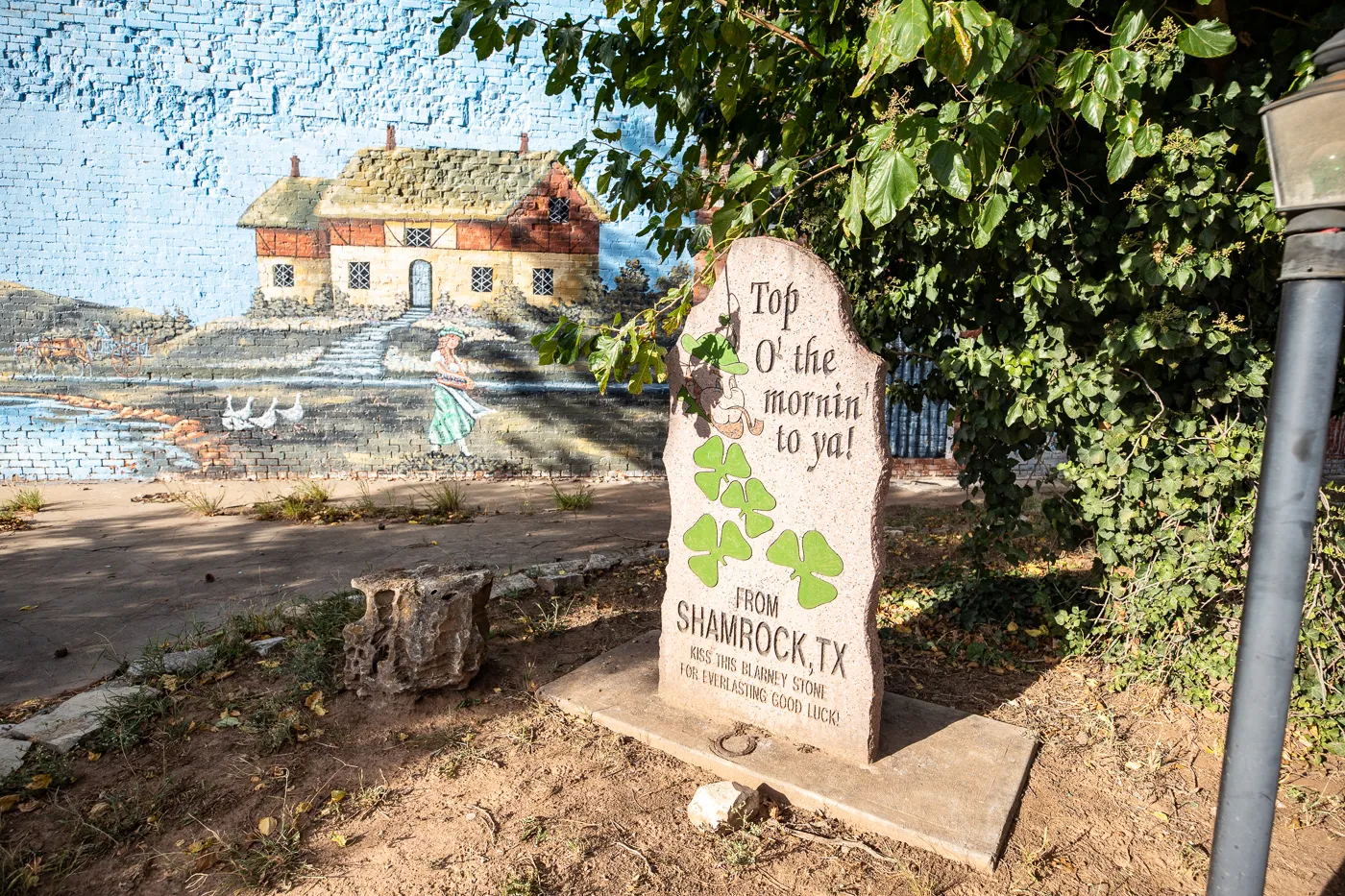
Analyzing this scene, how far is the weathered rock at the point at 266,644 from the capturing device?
3822 millimetres

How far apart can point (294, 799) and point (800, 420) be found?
2.20 meters

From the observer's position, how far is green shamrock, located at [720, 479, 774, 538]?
2.94 meters

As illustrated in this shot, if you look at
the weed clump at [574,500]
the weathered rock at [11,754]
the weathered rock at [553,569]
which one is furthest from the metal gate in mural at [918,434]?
the weathered rock at [11,754]

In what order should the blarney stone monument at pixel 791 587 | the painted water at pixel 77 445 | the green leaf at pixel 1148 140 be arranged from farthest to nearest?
the painted water at pixel 77 445 < the blarney stone monument at pixel 791 587 < the green leaf at pixel 1148 140

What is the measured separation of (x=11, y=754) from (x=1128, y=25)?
4510 mm

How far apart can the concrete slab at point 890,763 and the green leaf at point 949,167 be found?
74.4 inches

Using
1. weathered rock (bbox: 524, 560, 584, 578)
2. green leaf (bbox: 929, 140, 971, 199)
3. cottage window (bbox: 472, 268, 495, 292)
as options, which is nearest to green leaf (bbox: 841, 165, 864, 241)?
green leaf (bbox: 929, 140, 971, 199)

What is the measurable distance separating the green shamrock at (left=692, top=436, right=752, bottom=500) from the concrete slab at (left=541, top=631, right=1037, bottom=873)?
0.93 meters

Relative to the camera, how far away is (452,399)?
8148 millimetres

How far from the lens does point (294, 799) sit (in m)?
2.66

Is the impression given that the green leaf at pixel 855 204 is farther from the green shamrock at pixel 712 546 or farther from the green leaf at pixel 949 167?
the green shamrock at pixel 712 546

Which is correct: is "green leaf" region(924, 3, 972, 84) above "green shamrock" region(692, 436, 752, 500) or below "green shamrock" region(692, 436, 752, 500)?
above

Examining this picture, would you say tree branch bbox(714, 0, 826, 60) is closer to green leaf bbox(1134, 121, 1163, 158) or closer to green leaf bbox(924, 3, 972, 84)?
green leaf bbox(924, 3, 972, 84)

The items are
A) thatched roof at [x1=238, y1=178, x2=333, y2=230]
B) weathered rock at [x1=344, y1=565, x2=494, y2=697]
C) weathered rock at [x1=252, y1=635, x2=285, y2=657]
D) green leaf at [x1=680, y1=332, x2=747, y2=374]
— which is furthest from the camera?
thatched roof at [x1=238, y1=178, x2=333, y2=230]
